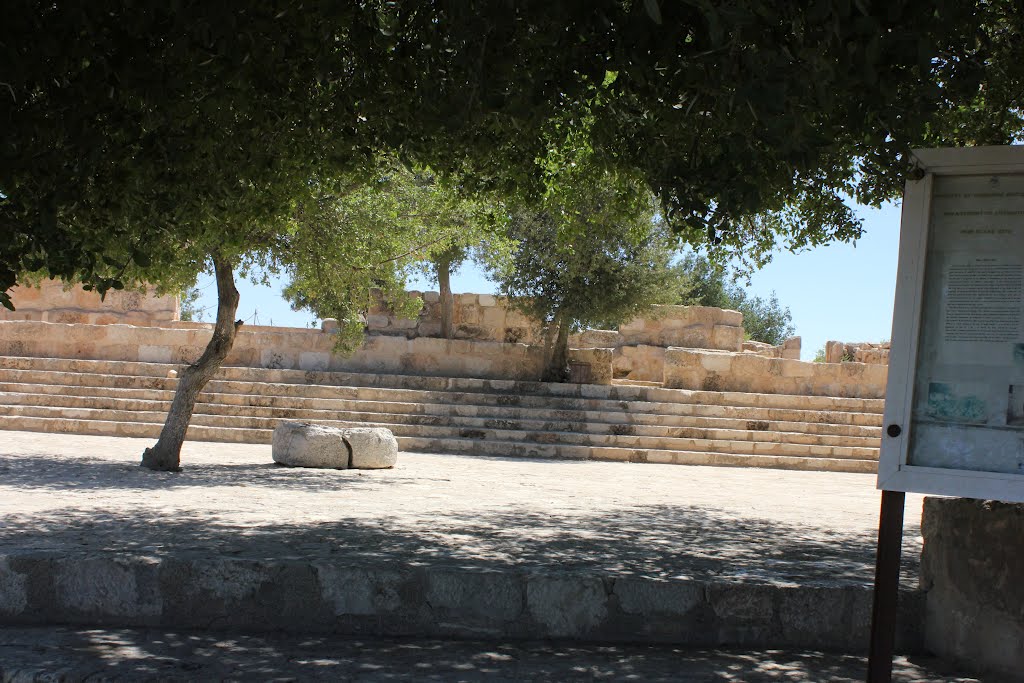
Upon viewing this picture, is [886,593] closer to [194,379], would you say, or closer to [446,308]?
[194,379]

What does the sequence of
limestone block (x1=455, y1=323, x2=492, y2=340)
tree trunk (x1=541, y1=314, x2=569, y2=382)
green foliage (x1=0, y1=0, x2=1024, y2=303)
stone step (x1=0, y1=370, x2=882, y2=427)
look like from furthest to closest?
limestone block (x1=455, y1=323, x2=492, y2=340) < tree trunk (x1=541, y1=314, x2=569, y2=382) < stone step (x1=0, y1=370, x2=882, y2=427) < green foliage (x1=0, y1=0, x2=1024, y2=303)

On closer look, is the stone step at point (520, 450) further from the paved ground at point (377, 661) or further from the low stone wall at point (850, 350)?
the paved ground at point (377, 661)

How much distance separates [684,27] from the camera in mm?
3826

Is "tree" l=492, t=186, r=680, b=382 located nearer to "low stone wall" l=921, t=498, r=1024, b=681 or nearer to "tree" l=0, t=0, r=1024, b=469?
"tree" l=0, t=0, r=1024, b=469

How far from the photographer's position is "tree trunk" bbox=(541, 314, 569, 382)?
63.3 feet

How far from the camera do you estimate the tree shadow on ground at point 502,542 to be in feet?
17.0

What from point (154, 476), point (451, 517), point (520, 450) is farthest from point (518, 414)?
point (451, 517)

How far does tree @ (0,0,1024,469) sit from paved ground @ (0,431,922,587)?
1.80 metres

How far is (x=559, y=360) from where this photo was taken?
1942 cm

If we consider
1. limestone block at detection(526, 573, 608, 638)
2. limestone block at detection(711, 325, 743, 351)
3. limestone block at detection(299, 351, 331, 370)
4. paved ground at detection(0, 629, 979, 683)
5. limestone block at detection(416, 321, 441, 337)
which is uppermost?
limestone block at detection(711, 325, 743, 351)

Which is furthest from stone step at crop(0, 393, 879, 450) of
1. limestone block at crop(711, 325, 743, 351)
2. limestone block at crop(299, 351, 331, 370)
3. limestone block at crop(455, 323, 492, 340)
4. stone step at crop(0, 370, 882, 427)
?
limestone block at crop(711, 325, 743, 351)

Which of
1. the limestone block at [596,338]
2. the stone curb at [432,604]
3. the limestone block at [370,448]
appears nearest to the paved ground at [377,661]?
the stone curb at [432,604]

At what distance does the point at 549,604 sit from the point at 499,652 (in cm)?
35

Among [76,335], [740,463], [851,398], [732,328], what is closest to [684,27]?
[740,463]
